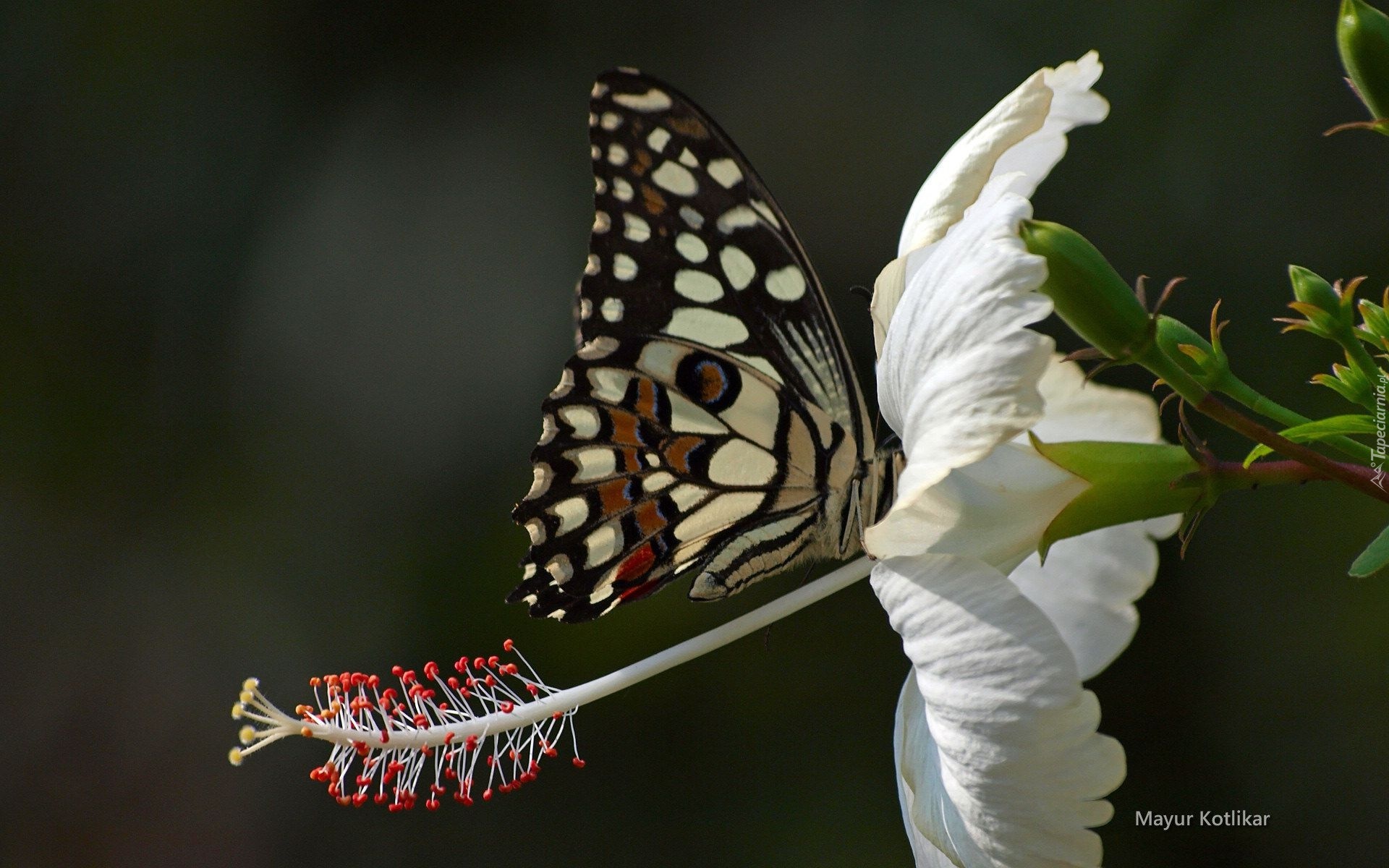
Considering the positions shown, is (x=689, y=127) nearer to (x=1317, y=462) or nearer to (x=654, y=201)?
(x=654, y=201)

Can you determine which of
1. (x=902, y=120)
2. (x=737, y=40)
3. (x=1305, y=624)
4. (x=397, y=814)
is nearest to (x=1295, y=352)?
(x=1305, y=624)

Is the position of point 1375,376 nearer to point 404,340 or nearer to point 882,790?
point 882,790

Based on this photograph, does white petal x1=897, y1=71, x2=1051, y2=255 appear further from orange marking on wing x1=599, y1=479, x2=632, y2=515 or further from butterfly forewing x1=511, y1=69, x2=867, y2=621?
orange marking on wing x1=599, y1=479, x2=632, y2=515

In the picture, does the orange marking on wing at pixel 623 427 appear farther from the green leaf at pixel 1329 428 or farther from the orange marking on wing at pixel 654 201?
the green leaf at pixel 1329 428

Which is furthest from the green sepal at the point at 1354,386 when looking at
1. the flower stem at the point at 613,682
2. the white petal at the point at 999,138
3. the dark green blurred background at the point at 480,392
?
the dark green blurred background at the point at 480,392

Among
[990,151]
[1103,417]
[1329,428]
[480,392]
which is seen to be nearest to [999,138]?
[990,151]

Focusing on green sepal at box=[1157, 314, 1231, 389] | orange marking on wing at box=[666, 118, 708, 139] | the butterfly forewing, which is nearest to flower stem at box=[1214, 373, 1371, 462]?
green sepal at box=[1157, 314, 1231, 389]
